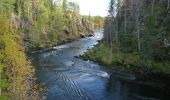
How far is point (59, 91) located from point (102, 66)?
76.6ft

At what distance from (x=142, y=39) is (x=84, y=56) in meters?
20.3

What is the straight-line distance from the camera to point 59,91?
49312 mm

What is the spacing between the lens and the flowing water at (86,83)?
4741 cm

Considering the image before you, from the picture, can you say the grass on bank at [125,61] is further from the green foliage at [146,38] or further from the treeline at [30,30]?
the treeline at [30,30]

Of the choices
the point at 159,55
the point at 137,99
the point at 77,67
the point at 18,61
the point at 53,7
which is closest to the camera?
the point at 18,61

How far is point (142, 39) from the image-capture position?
69.8m

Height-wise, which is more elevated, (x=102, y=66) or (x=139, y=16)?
(x=139, y=16)

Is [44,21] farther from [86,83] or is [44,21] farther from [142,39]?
[86,83]

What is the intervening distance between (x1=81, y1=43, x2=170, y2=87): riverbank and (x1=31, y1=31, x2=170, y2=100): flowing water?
217 cm

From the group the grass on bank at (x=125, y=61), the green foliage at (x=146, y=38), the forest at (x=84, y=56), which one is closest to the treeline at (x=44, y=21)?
the forest at (x=84, y=56)

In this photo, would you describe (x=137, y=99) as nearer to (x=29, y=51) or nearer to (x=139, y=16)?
(x=139, y=16)

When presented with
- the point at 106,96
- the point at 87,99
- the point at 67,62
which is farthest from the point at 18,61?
the point at 67,62

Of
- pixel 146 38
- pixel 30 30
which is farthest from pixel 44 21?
pixel 146 38

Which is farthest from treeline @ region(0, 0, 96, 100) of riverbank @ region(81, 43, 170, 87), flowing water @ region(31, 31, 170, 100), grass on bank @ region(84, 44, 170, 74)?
riverbank @ region(81, 43, 170, 87)
